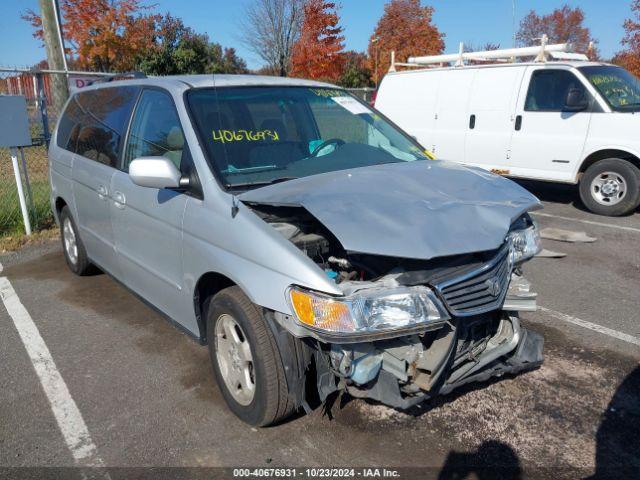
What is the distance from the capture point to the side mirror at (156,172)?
293 centimetres

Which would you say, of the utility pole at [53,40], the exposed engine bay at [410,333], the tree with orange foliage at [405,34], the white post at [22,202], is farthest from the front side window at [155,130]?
the tree with orange foliage at [405,34]

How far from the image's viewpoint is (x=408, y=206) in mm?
2680

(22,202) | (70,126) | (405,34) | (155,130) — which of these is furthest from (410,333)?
(405,34)

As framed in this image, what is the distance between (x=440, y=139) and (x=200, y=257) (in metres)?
7.08

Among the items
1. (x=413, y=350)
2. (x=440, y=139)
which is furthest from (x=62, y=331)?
(x=440, y=139)

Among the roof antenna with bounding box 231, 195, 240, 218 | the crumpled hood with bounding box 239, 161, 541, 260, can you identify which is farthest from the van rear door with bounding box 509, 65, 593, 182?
the roof antenna with bounding box 231, 195, 240, 218

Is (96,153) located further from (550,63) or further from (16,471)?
(550,63)

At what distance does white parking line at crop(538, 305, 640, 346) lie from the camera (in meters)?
3.88

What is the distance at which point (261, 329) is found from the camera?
2594 millimetres

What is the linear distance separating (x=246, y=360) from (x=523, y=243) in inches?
65.3

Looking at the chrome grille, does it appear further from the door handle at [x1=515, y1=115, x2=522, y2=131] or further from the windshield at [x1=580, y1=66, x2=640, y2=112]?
the door handle at [x1=515, y1=115, x2=522, y2=131]

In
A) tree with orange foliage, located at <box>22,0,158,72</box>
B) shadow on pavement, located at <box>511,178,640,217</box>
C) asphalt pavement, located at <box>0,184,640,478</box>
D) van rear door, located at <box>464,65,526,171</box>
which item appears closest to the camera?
asphalt pavement, located at <box>0,184,640,478</box>

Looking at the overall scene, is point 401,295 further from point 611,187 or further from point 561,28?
point 561,28

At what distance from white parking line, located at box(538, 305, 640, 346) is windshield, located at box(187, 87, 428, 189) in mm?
1761
